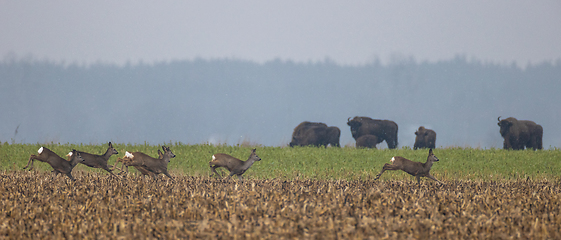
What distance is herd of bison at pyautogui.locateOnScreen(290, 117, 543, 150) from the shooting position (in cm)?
2698

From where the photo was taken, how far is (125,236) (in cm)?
551

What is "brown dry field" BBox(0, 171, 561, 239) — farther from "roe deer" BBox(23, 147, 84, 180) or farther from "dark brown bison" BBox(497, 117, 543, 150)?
"dark brown bison" BBox(497, 117, 543, 150)

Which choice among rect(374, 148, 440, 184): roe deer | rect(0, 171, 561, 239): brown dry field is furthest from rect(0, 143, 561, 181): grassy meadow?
rect(0, 171, 561, 239): brown dry field

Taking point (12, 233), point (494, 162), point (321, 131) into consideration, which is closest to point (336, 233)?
point (12, 233)

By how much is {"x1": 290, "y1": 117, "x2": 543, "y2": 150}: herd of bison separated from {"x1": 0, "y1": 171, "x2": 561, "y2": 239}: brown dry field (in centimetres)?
1921

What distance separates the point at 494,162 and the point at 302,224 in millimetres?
15790

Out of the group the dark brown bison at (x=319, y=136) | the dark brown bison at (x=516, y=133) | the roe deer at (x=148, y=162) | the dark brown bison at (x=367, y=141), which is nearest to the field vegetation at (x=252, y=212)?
the roe deer at (x=148, y=162)

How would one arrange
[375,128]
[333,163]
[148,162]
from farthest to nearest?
[375,128], [333,163], [148,162]

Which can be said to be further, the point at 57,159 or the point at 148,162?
the point at 148,162

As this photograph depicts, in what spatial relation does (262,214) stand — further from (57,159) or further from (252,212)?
(57,159)

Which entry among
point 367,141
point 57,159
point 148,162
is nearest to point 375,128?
point 367,141

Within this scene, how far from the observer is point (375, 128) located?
1195 inches

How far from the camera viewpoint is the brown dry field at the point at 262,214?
230 inches

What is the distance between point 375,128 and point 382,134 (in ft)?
2.24
